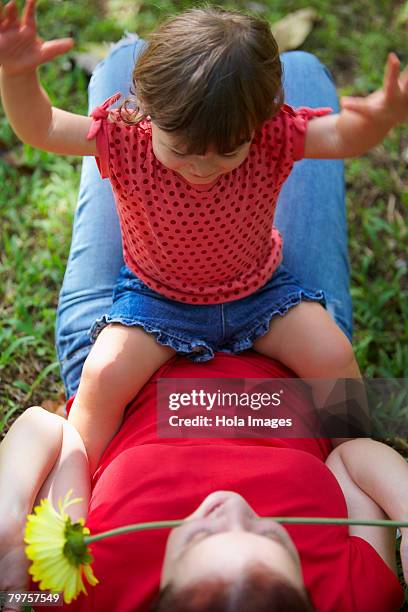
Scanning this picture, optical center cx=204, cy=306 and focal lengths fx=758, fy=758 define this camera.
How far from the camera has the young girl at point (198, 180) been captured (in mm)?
1483

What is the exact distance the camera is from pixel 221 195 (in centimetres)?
174

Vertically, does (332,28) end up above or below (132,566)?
above

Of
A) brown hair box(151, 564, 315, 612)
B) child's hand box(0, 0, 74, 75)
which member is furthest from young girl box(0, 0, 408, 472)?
brown hair box(151, 564, 315, 612)

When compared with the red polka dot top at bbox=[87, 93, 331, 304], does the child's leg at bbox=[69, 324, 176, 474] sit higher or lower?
lower

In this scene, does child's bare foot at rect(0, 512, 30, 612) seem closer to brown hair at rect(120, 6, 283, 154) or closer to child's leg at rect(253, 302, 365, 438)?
child's leg at rect(253, 302, 365, 438)

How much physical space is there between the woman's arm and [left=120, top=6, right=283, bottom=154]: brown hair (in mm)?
771

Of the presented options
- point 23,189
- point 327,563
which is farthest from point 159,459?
point 23,189

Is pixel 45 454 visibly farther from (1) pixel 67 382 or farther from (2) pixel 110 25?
(2) pixel 110 25

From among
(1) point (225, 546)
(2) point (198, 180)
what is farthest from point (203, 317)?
(1) point (225, 546)

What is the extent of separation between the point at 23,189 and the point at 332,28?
153 centimetres

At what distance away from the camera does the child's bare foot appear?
1546mm

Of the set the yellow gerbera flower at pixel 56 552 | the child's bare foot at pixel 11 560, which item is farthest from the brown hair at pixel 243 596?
the child's bare foot at pixel 11 560

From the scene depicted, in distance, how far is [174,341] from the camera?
187 centimetres

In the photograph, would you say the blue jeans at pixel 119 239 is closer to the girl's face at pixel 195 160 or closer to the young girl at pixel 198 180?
the young girl at pixel 198 180
